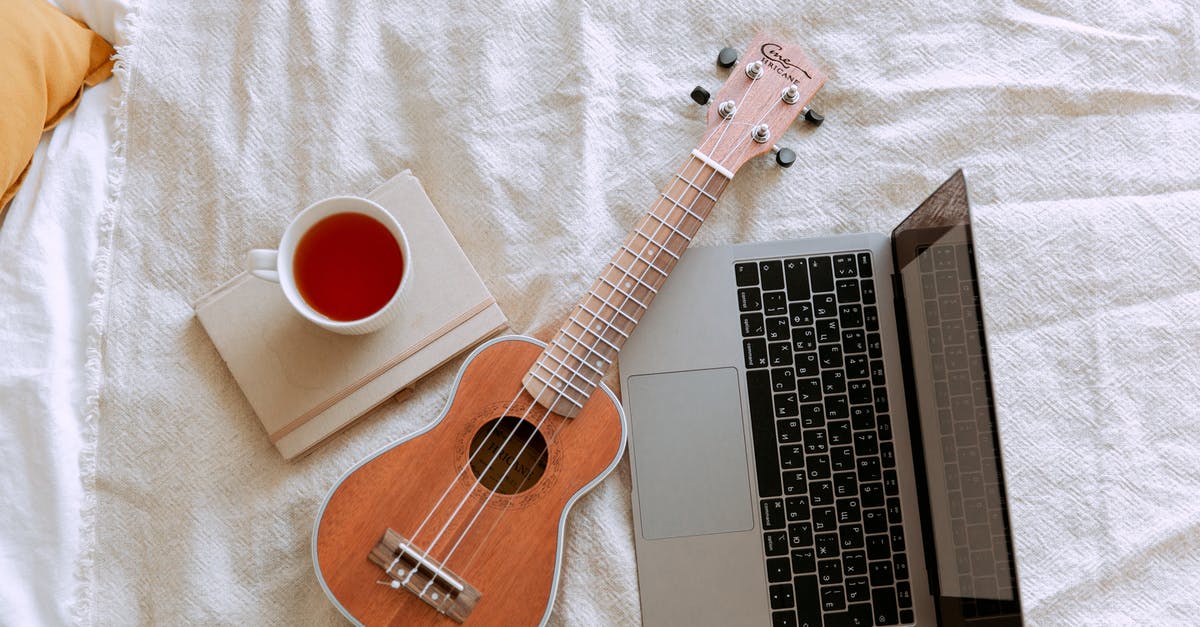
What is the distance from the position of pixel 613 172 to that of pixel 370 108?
27 centimetres

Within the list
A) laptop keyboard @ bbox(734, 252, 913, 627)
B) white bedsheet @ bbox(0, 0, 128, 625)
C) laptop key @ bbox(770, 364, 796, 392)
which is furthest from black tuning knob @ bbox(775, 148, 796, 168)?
white bedsheet @ bbox(0, 0, 128, 625)

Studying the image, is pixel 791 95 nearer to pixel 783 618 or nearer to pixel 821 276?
pixel 821 276

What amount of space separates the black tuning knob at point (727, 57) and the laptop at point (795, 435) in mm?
208

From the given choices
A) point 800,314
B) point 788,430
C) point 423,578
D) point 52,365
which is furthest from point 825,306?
point 52,365

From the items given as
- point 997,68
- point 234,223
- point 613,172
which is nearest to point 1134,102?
point 997,68

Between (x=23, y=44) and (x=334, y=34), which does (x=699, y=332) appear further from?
(x=23, y=44)

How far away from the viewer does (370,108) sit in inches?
34.6

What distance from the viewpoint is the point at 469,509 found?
2.51 feet

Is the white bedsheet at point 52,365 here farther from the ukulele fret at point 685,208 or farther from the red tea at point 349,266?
the ukulele fret at point 685,208

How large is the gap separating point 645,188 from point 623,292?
141 mm

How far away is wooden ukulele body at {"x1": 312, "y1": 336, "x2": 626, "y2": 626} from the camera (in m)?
0.75

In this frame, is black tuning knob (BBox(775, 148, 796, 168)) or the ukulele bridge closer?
the ukulele bridge

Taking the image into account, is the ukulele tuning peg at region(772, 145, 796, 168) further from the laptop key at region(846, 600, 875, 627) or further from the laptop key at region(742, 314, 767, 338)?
the laptop key at region(846, 600, 875, 627)

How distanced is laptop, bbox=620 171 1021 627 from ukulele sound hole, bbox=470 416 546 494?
0.10 meters
